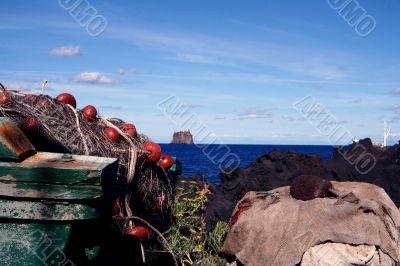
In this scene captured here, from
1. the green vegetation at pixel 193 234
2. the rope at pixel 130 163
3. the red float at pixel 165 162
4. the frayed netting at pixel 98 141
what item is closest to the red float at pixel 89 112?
the frayed netting at pixel 98 141

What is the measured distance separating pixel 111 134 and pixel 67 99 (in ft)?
2.08

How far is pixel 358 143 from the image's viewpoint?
30.0 ft

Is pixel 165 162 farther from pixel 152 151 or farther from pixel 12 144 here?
pixel 12 144

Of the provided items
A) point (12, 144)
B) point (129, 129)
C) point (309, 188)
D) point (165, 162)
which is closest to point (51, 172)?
point (12, 144)

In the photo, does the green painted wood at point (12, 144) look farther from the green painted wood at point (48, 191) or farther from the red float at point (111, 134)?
the red float at point (111, 134)

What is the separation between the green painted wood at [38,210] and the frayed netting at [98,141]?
202 centimetres

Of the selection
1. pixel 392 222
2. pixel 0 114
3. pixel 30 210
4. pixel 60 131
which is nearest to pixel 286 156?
pixel 392 222

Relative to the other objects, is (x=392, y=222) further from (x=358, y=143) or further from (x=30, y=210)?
(x=30, y=210)

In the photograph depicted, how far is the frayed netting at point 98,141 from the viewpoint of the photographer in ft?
14.1

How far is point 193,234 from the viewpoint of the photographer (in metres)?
6.78

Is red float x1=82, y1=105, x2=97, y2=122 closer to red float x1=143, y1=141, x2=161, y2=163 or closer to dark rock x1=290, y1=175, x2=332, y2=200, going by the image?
red float x1=143, y1=141, x2=161, y2=163

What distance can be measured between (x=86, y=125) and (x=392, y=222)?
3819mm

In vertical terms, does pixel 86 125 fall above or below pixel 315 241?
above

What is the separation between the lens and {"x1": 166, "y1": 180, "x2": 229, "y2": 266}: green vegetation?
251 inches
